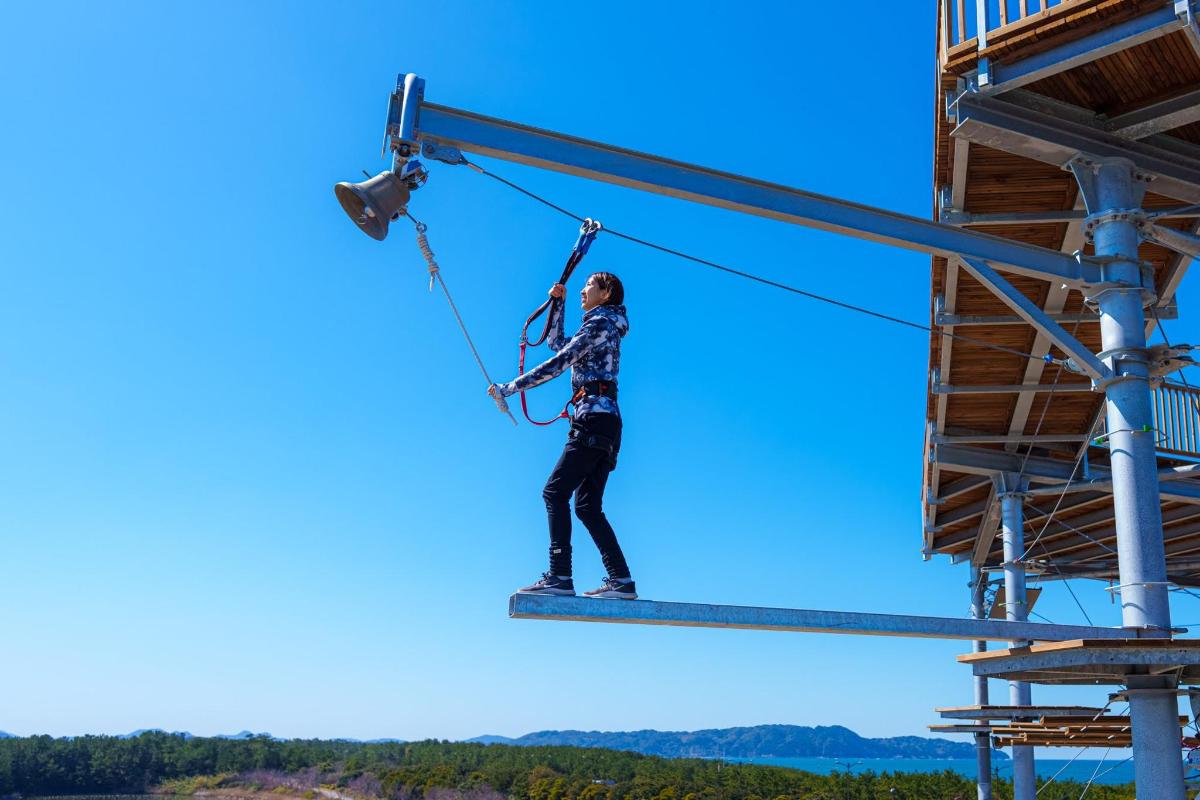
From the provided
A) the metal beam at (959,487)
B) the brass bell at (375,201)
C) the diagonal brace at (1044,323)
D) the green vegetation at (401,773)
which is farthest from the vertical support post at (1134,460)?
the green vegetation at (401,773)

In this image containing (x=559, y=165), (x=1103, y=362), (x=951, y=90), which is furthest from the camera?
(x=951, y=90)

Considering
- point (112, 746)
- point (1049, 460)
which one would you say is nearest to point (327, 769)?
point (112, 746)

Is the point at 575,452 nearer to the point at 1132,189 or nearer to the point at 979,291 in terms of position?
the point at 1132,189

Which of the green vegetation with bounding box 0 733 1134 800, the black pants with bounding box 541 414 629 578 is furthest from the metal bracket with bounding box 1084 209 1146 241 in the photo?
the green vegetation with bounding box 0 733 1134 800

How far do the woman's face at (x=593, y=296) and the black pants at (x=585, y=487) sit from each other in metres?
0.71

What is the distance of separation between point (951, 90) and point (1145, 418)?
2600mm

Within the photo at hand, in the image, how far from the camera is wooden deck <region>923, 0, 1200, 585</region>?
6910 millimetres

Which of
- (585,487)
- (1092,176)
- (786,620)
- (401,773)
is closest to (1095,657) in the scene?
(786,620)

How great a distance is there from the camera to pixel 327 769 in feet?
203

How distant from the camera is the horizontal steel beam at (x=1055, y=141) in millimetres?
7207

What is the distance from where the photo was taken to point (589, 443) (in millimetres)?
5426

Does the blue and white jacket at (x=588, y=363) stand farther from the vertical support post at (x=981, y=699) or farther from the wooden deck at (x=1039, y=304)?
the vertical support post at (x=981, y=699)

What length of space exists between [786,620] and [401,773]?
52681 millimetres

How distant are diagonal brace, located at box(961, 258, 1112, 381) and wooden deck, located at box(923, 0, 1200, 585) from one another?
3.26ft
